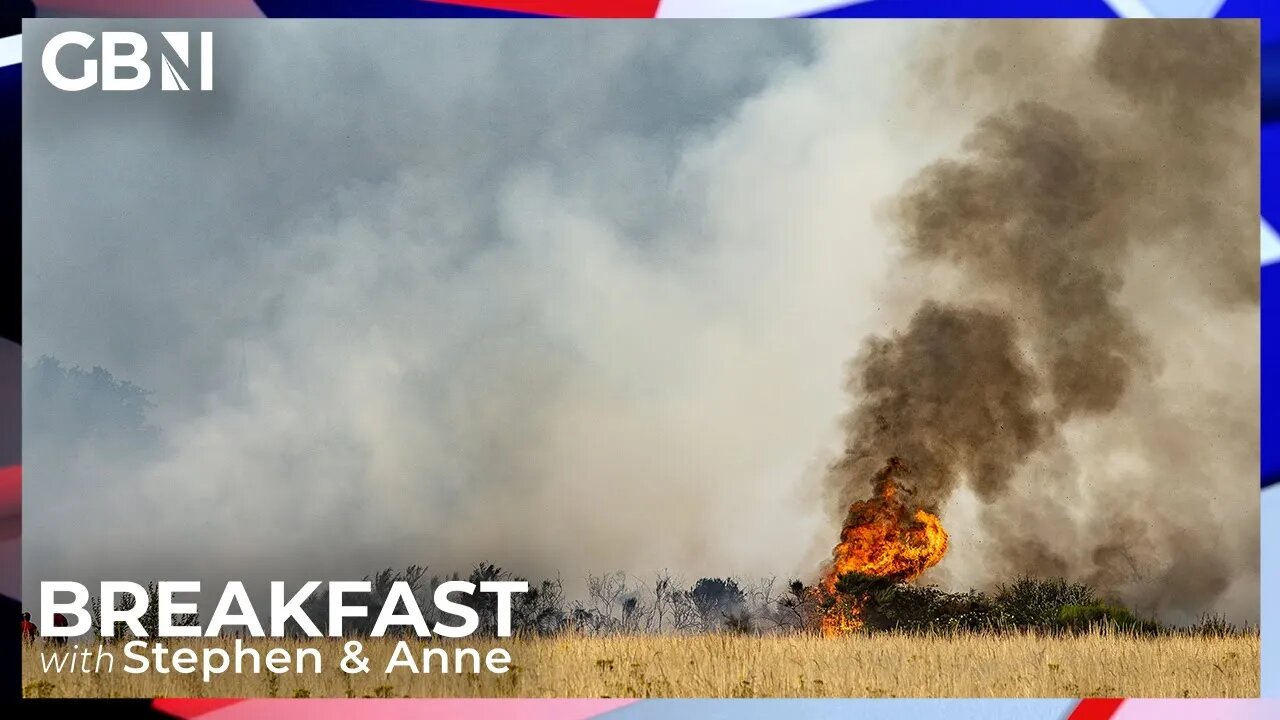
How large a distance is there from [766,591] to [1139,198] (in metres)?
3.64

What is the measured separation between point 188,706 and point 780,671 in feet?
12.3

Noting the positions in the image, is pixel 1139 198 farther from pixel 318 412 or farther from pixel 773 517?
pixel 318 412

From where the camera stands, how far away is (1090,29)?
9406 mm

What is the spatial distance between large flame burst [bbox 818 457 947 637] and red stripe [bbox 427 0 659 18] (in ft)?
11.6

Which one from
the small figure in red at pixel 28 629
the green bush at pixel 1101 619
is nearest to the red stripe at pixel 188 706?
the small figure in red at pixel 28 629

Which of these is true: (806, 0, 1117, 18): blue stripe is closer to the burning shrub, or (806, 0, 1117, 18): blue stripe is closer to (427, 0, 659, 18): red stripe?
(427, 0, 659, 18): red stripe

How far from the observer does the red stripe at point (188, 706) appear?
881cm

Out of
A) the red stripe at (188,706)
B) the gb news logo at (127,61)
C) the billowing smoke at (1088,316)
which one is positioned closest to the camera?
the red stripe at (188,706)

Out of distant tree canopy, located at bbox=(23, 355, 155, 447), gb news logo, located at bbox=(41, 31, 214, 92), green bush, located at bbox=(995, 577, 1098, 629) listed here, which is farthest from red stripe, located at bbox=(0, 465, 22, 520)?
green bush, located at bbox=(995, 577, 1098, 629)

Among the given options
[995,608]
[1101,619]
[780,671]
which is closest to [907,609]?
[995,608]

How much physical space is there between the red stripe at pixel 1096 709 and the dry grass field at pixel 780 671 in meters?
0.07

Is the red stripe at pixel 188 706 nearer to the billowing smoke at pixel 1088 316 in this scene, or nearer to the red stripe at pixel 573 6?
the billowing smoke at pixel 1088 316

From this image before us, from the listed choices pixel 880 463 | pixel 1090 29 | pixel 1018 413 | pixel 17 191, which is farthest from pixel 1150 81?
pixel 17 191

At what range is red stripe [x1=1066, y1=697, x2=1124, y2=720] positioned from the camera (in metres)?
8.84
